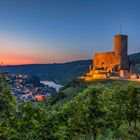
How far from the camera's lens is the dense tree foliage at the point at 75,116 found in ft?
37.2

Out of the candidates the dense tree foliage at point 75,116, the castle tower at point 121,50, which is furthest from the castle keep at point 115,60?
the dense tree foliage at point 75,116

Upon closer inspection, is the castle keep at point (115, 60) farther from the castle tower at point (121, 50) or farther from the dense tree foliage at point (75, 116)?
the dense tree foliage at point (75, 116)

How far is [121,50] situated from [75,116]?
151 metres

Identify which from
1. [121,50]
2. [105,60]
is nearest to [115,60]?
[121,50]

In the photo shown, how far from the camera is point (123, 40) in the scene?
172m

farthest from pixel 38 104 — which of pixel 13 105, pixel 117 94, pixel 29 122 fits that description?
pixel 117 94

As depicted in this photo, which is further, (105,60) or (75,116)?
(105,60)

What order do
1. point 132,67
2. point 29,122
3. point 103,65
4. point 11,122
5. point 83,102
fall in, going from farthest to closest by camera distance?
point 103,65, point 132,67, point 83,102, point 29,122, point 11,122

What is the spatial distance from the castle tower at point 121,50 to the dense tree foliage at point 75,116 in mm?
130330

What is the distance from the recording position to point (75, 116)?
80.8 feet

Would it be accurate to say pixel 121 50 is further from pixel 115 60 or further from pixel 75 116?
pixel 75 116

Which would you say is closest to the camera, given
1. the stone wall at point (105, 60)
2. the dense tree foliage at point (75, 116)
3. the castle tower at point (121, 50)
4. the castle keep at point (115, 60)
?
the dense tree foliage at point (75, 116)

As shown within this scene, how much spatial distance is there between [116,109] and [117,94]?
219 inches

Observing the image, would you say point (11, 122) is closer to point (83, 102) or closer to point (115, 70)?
point (83, 102)
